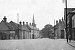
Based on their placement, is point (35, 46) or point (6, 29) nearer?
point (35, 46)

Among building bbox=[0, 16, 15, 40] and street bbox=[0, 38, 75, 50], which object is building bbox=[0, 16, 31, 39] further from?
street bbox=[0, 38, 75, 50]

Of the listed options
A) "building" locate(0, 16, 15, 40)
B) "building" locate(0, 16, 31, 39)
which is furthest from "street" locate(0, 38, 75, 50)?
"building" locate(0, 16, 15, 40)

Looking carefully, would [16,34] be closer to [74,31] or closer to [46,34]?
[74,31]

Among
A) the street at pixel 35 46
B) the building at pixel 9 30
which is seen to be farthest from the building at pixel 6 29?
the street at pixel 35 46

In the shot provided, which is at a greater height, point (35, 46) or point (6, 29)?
point (6, 29)

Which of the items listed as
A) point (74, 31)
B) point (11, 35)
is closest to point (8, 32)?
point (11, 35)

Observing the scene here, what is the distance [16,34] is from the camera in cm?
8850

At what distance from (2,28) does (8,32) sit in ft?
9.94

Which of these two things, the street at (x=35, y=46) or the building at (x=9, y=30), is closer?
the street at (x=35, y=46)

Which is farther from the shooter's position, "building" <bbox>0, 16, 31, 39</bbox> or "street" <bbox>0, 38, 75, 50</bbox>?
"building" <bbox>0, 16, 31, 39</bbox>

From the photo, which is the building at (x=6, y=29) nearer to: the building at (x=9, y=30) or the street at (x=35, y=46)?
the building at (x=9, y=30)

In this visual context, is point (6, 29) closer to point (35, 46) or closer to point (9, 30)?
point (9, 30)

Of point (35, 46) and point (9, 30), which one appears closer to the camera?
point (35, 46)

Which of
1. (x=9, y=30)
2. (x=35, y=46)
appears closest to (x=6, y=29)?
(x=9, y=30)
